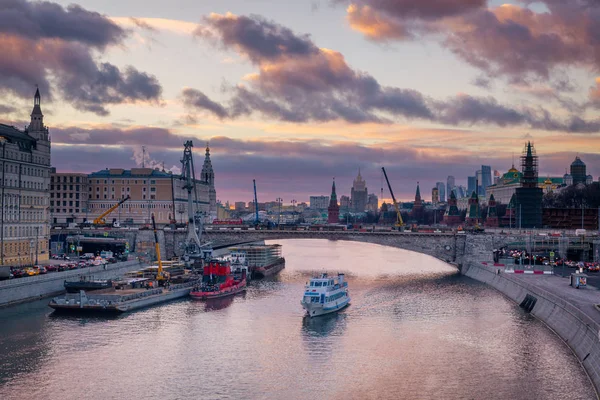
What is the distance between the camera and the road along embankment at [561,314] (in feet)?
184

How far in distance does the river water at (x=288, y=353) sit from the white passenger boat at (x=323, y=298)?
1.42 meters

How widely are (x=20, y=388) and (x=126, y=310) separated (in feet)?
107

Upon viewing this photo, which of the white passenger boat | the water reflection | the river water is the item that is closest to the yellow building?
the river water

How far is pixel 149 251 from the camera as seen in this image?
141 metres

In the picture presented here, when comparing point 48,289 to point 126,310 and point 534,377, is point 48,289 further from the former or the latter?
point 534,377

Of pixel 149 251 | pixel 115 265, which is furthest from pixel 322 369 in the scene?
pixel 149 251

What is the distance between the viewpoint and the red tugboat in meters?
99.1

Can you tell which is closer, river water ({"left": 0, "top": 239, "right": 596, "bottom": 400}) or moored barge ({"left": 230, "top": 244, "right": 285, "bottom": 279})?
river water ({"left": 0, "top": 239, "right": 596, "bottom": 400})

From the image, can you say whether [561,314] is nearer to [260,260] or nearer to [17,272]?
[17,272]

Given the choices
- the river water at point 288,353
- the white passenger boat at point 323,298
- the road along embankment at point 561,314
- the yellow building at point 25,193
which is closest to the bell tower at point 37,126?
the yellow building at point 25,193

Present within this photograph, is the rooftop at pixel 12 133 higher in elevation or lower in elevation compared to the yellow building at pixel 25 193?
higher

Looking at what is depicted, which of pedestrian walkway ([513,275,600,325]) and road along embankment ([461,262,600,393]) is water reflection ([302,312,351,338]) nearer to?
road along embankment ([461,262,600,393])

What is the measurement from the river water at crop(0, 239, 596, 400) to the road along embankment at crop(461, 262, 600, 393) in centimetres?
106

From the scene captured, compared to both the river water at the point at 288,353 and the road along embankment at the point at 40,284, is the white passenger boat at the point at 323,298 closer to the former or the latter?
the river water at the point at 288,353
